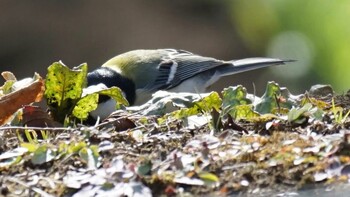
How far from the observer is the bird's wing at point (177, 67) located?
Result: 4.84 meters

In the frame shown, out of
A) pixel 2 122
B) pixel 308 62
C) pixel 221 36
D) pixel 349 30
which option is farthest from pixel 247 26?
pixel 2 122

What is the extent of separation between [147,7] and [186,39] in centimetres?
68

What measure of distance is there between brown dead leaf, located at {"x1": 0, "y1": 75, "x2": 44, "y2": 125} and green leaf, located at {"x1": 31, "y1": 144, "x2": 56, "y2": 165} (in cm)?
52

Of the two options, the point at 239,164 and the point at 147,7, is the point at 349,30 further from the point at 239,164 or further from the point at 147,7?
the point at 147,7

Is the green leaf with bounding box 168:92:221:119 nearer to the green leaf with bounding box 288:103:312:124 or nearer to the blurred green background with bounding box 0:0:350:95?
the green leaf with bounding box 288:103:312:124

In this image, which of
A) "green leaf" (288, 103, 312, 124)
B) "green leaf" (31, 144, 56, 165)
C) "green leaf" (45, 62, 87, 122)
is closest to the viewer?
"green leaf" (31, 144, 56, 165)

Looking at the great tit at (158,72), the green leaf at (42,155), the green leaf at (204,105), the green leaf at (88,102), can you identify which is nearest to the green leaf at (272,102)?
the green leaf at (204,105)

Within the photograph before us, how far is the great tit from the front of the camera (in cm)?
440

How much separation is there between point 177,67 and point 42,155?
3306 millimetres

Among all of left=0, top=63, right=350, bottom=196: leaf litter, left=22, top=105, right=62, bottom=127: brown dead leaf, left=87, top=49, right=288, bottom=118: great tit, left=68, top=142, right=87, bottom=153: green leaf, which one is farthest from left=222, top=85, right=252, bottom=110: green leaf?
left=87, top=49, right=288, bottom=118: great tit

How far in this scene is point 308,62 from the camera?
6.24 metres

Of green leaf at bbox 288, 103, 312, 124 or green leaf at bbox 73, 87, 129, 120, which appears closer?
green leaf at bbox 288, 103, 312, 124

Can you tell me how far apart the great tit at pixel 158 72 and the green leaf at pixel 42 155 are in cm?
225

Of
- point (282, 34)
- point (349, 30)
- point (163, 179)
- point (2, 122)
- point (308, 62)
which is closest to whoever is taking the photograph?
point (163, 179)
